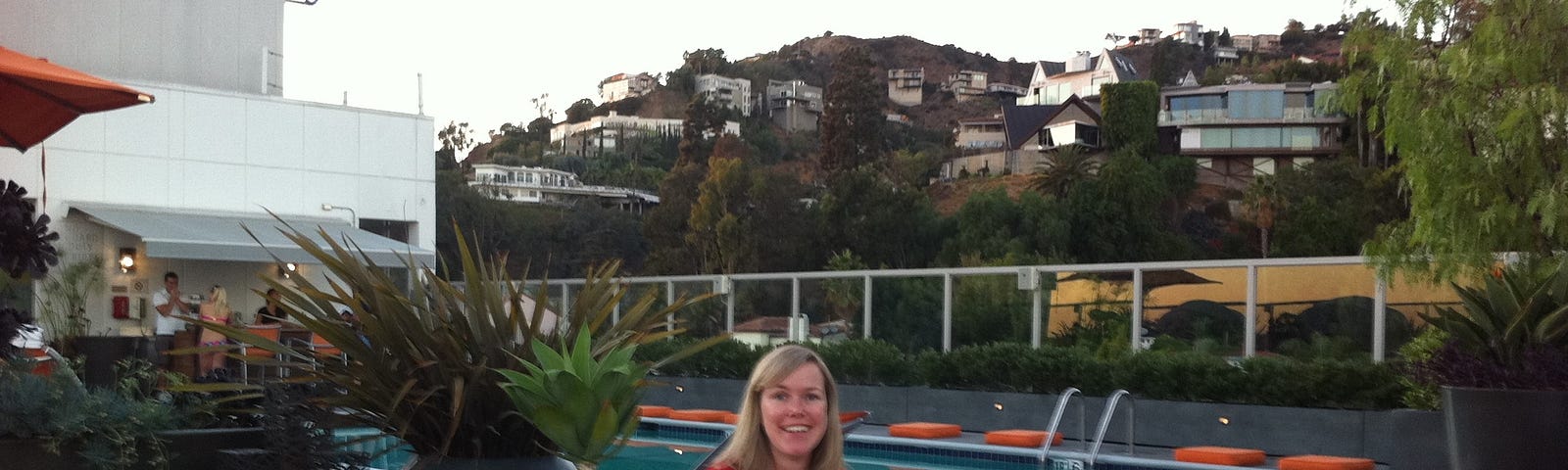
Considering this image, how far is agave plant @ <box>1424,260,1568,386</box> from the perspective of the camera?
6973mm

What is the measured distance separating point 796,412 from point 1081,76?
11638cm

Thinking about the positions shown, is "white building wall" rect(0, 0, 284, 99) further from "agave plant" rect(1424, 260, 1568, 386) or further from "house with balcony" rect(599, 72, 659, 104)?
"house with balcony" rect(599, 72, 659, 104)

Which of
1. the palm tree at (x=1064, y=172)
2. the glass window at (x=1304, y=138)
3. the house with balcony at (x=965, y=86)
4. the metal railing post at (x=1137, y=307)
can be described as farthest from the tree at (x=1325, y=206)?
the metal railing post at (x=1137, y=307)

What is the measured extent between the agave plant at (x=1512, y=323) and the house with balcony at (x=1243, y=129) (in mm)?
88603

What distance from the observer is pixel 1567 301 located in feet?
23.1

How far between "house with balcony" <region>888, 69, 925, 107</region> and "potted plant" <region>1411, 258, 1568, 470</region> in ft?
401

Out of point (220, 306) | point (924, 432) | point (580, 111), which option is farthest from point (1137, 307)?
point (580, 111)

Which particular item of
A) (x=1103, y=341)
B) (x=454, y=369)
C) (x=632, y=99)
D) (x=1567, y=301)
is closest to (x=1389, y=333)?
(x=1103, y=341)

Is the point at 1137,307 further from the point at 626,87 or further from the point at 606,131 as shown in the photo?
the point at 626,87

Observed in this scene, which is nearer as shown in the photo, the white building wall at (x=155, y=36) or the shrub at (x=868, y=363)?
the shrub at (x=868, y=363)

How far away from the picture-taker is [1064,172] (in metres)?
81.0

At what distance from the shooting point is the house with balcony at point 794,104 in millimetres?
111875

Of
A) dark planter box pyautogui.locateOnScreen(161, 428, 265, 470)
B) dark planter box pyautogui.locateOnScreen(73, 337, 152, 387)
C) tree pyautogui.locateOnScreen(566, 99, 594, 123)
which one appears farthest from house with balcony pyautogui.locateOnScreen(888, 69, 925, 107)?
dark planter box pyautogui.locateOnScreen(161, 428, 265, 470)

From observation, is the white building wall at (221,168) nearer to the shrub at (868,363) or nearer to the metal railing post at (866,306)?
the metal railing post at (866,306)
